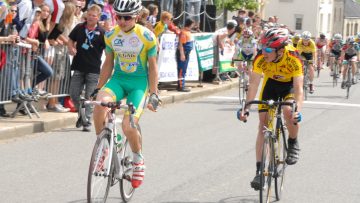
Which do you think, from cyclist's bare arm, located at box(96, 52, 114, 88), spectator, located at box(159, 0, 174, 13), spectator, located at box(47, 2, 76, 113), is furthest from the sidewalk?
spectator, located at box(159, 0, 174, 13)

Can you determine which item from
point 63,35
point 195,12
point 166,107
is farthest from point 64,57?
point 195,12

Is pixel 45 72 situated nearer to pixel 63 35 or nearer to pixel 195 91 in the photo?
pixel 63 35

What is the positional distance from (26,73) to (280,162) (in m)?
6.28

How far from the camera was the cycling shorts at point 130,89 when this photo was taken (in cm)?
830

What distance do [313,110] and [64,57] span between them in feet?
20.5

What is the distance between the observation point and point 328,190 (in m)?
9.52

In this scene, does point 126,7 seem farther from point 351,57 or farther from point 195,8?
point 351,57

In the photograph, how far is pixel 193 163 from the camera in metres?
11.0

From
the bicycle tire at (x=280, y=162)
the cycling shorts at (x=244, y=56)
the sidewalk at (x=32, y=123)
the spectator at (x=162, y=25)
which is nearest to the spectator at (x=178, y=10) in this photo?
the spectator at (x=162, y=25)

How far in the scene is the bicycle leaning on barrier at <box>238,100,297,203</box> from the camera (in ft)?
26.4

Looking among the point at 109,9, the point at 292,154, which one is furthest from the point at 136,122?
the point at 109,9

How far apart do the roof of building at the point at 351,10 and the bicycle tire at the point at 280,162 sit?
124754 millimetres

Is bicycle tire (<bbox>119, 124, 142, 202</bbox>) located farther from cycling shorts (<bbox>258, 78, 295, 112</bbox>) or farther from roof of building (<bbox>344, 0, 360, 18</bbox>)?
roof of building (<bbox>344, 0, 360, 18</bbox>)

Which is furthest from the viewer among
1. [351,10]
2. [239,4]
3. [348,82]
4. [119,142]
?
[351,10]
